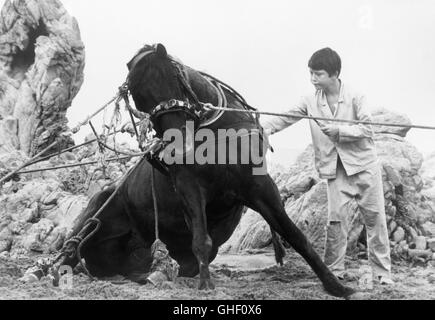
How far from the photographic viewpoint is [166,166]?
5.05m

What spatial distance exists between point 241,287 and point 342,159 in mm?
1465

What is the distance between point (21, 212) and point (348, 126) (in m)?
Result: 15.9

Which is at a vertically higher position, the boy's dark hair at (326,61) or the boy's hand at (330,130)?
the boy's dark hair at (326,61)

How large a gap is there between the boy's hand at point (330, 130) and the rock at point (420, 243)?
3271 millimetres

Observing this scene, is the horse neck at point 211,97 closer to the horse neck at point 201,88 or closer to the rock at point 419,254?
the horse neck at point 201,88

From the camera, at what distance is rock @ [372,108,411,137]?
10.3 meters

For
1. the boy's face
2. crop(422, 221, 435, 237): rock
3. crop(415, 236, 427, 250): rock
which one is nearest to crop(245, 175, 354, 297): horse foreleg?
the boy's face

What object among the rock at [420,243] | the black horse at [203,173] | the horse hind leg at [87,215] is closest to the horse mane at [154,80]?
the black horse at [203,173]

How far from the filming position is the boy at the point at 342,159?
203 inches

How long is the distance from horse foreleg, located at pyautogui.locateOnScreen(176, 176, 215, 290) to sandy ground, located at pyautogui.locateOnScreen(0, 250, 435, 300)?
154 millimetres

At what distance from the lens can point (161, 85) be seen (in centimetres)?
488

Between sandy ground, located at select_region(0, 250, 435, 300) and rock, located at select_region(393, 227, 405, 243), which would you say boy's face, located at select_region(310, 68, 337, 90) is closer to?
sandy ground, located at select_region(0, 250, 435, 300)

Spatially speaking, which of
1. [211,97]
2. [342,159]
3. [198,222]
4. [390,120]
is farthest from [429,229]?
[198,222]
